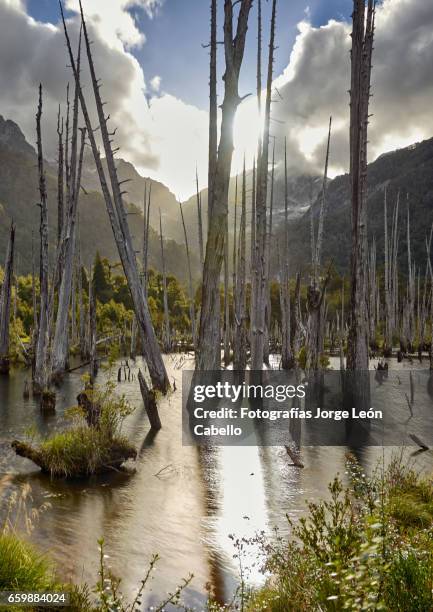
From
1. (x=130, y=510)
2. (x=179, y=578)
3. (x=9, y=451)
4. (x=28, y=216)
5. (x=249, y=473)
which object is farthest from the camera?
(x=28, y=216)

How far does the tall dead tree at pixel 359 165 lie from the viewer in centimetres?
1070

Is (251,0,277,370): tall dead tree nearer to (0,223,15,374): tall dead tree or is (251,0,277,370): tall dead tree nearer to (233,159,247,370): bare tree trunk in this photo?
(233,159,247,370): bare tree trunk

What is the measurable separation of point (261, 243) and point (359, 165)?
5422 millimetres

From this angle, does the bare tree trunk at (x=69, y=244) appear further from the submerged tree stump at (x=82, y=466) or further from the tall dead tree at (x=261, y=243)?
the submerged tree stump at (x=82, y=466)

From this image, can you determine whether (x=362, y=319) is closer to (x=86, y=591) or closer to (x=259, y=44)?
(x=86, y=591)

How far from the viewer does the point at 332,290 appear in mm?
70250

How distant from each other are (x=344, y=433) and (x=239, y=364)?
7.09 meters

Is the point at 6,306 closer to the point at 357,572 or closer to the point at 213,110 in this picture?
the point at 213,110

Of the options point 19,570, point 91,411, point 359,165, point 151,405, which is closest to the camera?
point 19,570

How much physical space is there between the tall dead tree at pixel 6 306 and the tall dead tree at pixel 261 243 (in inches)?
474

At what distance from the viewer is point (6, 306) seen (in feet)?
75.4

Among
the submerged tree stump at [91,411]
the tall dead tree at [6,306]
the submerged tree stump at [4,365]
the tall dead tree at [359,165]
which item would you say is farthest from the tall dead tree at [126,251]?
the submerged tree stump at [4,365]

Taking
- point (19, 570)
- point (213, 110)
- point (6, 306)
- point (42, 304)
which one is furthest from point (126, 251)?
point (19, 570)

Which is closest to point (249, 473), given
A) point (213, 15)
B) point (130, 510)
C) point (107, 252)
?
point (130, 510)
